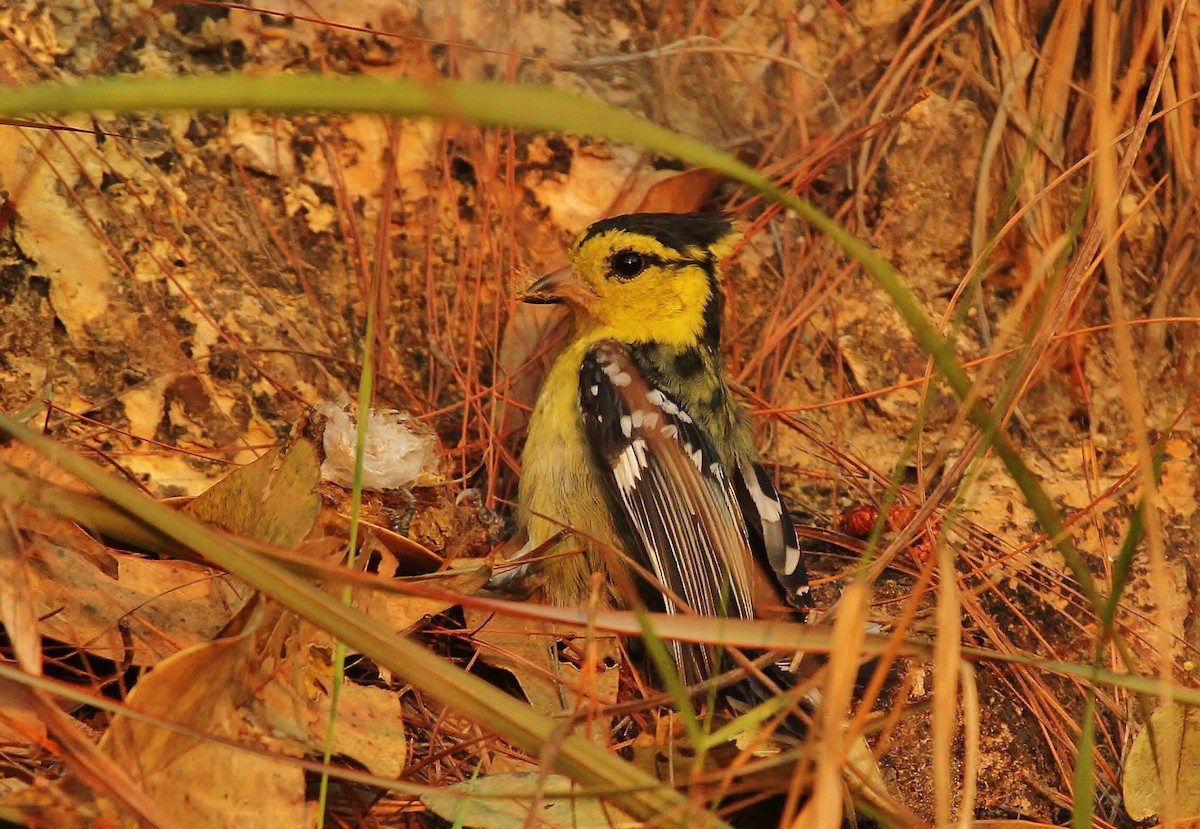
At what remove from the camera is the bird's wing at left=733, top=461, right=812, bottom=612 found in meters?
4.12

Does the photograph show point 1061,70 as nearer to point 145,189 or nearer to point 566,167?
point 566,167

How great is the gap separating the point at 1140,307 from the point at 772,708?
3.25m

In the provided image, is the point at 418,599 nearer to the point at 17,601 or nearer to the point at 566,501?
the point at 566,501

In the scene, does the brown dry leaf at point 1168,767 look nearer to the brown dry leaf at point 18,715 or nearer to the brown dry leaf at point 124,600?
the brown dry leaf at point 124,600

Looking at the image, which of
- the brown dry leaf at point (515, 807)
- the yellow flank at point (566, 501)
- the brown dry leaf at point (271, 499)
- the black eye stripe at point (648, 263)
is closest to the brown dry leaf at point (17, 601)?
the brown dry leaf at point (271, 499)

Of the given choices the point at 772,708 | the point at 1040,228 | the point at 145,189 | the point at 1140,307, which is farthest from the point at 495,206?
the point at 772,708

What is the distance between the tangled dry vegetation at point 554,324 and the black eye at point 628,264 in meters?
0.45

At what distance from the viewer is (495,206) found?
4.97 meters

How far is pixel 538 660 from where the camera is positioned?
3727mm

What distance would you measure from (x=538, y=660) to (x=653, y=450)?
84 cm

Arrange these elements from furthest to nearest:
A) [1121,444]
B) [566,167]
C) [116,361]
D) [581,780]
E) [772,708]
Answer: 1. [566,167]
2. [1121,444]
3. [116,361]
4. [772,708]
5. [581,780]

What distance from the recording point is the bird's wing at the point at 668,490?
4.01 m

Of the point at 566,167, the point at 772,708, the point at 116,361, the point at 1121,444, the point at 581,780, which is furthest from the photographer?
the point at 566,167

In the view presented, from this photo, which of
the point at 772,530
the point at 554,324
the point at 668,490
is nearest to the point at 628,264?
the point at 554,324
